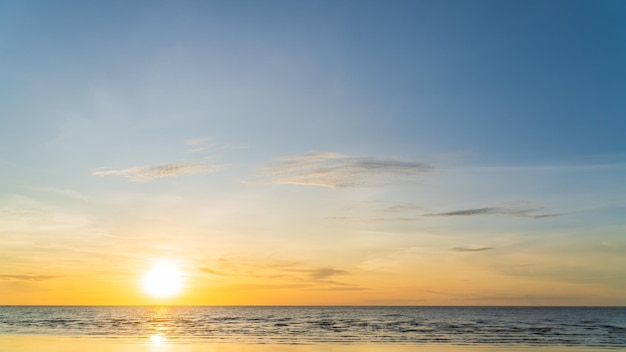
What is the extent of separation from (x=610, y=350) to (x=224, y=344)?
95.0 feet

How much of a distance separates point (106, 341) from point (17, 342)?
6381 millimetres

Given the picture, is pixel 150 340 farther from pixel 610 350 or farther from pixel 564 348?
pixel 610 350

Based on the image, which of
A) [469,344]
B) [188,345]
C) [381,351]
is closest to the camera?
[381,351]

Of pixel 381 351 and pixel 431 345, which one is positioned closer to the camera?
pixel 381 351

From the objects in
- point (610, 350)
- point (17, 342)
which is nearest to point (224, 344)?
point (17, 342)

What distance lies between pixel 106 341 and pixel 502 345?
31.8 meters

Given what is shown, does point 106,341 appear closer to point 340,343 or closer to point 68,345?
point 68,345

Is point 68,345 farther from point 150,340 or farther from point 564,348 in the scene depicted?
point 564,348

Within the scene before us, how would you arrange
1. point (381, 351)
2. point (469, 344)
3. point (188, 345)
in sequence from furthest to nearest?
1. point (469, 344)
2. point (188, 345)
3. point (381, 351)

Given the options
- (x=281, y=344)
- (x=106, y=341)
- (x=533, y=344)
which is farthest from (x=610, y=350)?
(x=106, y=341)

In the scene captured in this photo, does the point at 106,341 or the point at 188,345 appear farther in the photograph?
the point at 106,341

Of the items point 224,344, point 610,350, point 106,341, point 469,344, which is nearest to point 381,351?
point 469,344

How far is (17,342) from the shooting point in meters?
40.6

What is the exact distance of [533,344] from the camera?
43.6 metres
